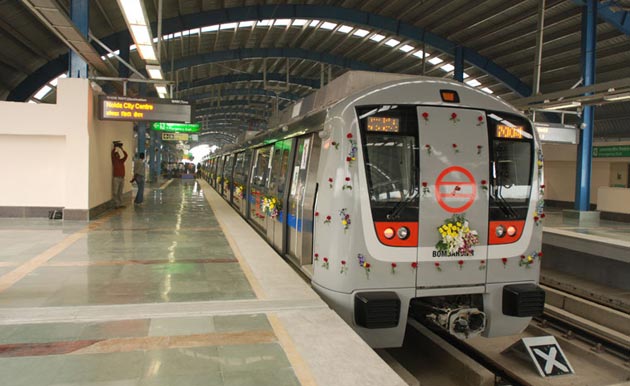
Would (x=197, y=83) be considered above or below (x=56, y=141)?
above

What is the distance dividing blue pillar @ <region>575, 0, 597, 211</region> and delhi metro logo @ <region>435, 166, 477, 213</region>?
31.2ft

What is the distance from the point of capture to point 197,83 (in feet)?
95.7

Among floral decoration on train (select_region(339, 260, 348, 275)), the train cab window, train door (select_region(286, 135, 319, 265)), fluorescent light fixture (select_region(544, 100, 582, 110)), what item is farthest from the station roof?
floral decoration on train (select_region(339, 260, 348, 275))

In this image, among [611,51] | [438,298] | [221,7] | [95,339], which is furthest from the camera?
A: [221,7]

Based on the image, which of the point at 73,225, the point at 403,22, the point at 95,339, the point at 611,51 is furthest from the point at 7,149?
the point at 611,51

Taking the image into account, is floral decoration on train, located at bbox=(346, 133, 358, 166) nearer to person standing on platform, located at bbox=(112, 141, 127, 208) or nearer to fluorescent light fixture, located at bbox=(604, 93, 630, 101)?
fluorescent light fixture, located at bbox=(604, 93, 630, 101)

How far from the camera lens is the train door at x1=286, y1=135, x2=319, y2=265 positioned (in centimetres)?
549

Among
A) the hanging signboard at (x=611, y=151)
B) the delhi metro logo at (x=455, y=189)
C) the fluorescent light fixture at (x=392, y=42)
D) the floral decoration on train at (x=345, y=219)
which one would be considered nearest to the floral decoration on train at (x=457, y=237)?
the delhi metro logo at (x=455, y=189)

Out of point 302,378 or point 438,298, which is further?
point 438,298

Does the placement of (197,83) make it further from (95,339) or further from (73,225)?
(95,339)

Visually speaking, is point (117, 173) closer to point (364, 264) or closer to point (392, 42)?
point (364, 264)

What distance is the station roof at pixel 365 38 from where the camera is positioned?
15062 millimetres

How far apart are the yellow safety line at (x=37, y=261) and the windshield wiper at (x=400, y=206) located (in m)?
4.08

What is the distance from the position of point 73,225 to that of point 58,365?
23.1 feet
